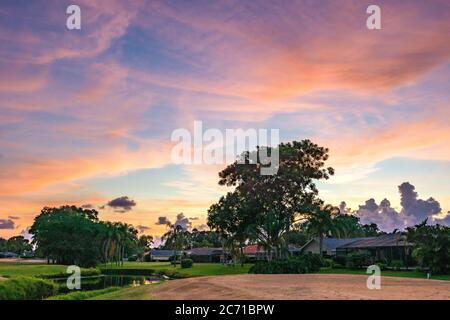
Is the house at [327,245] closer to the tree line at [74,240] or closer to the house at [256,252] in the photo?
the house at [256,252]

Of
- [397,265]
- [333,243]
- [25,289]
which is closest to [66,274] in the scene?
[25,289]

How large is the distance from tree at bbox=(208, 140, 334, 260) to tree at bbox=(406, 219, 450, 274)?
50.7 ft

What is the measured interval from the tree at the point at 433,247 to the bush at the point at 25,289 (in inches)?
1273

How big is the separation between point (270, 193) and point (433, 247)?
20029 millimetres

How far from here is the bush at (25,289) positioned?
90.3ft

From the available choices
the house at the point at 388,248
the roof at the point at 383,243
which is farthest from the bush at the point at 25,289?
the roof at the point at 383,243

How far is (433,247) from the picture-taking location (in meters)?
43.1

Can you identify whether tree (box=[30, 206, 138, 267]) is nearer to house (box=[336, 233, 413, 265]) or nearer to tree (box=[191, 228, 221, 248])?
tree (box=[191, 228, 221, 248])

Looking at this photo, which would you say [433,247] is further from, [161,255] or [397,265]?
[161,255]

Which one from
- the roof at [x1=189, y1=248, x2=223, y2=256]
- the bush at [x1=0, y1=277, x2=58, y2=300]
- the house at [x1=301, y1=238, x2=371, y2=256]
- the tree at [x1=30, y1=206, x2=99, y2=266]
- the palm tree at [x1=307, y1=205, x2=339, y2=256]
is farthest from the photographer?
the roof at [x1=189, y1=248, x2=223, y2=256]

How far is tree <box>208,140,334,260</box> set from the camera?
5738 cm

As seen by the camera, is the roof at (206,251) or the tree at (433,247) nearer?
the tree at (433,247)

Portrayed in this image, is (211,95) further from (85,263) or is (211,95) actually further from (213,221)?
(85,263)

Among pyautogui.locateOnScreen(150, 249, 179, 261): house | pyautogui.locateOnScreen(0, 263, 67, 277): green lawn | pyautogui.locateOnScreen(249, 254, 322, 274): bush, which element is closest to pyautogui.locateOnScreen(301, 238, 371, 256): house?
pyautogui.locateOnScreen(249, 254, 322, 274): bush
